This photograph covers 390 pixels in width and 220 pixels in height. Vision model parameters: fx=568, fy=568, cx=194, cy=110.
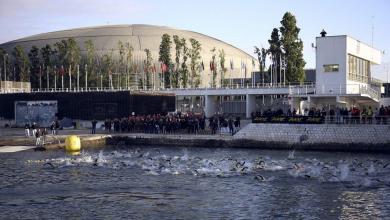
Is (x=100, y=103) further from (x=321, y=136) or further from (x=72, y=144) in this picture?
(x=321, y=136)

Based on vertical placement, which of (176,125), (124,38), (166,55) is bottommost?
(176,125)

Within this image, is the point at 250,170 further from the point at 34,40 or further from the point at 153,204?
the point at 34,40

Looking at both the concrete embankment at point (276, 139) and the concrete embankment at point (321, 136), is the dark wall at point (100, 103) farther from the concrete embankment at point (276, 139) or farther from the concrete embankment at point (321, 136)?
the concrete embankment at point (321, 136)

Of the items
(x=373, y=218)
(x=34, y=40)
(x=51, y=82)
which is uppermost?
(x=34, y=40)

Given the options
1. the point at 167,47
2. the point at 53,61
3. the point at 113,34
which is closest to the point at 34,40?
the point at 113,34

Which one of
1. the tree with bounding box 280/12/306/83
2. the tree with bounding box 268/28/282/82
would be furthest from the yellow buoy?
the tree with bounding box 268/28/282/82

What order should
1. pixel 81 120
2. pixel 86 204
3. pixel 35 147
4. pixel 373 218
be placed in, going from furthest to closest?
pixel 81 120, pixel 35 147, pixel 86 204, pixel 373 218

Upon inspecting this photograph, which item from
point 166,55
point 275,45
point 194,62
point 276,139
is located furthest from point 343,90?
point 194,62

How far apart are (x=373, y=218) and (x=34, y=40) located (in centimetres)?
16340

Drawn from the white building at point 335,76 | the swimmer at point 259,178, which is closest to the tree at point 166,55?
the white building at point 335,76

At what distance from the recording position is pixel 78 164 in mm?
Result: 37125

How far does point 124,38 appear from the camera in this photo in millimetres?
166125

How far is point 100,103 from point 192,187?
39783mm

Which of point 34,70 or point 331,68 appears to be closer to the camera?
point 331,68
